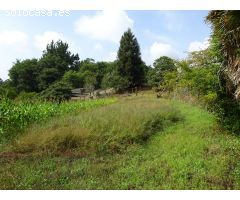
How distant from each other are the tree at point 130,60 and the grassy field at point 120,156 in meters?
26.3

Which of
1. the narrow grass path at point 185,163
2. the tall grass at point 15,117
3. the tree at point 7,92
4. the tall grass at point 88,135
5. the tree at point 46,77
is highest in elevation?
the tree at point 46,77

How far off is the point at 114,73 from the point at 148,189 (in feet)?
104

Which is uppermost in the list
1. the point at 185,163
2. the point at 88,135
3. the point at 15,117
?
the point at 15,117

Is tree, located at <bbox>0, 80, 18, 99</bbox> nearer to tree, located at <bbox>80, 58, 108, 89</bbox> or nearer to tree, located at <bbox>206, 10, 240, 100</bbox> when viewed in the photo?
tree, located at <bbox>206, 10, 240, 100</bbox>

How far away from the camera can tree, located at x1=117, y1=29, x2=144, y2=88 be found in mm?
37094

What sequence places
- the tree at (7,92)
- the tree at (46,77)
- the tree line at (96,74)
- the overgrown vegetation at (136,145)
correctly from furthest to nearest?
the tree at (46,77) < the tree line at (96,74) < the tree at (7,92) < the overgrown vegetation at (136,145)

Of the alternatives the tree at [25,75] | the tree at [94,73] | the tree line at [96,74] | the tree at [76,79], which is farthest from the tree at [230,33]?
the tree at [25,75]

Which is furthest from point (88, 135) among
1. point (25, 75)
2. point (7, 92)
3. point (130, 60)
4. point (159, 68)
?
point (25, 75)

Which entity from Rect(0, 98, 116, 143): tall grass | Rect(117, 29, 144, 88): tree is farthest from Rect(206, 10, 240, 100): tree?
Rect(117, 29, 144, 88): tree

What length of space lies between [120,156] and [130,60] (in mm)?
30026

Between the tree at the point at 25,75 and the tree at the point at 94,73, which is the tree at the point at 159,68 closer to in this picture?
the tree at the point at 94,73

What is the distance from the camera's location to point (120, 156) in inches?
291

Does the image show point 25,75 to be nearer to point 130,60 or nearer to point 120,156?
point 130,60

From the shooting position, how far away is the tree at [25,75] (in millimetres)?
40875
